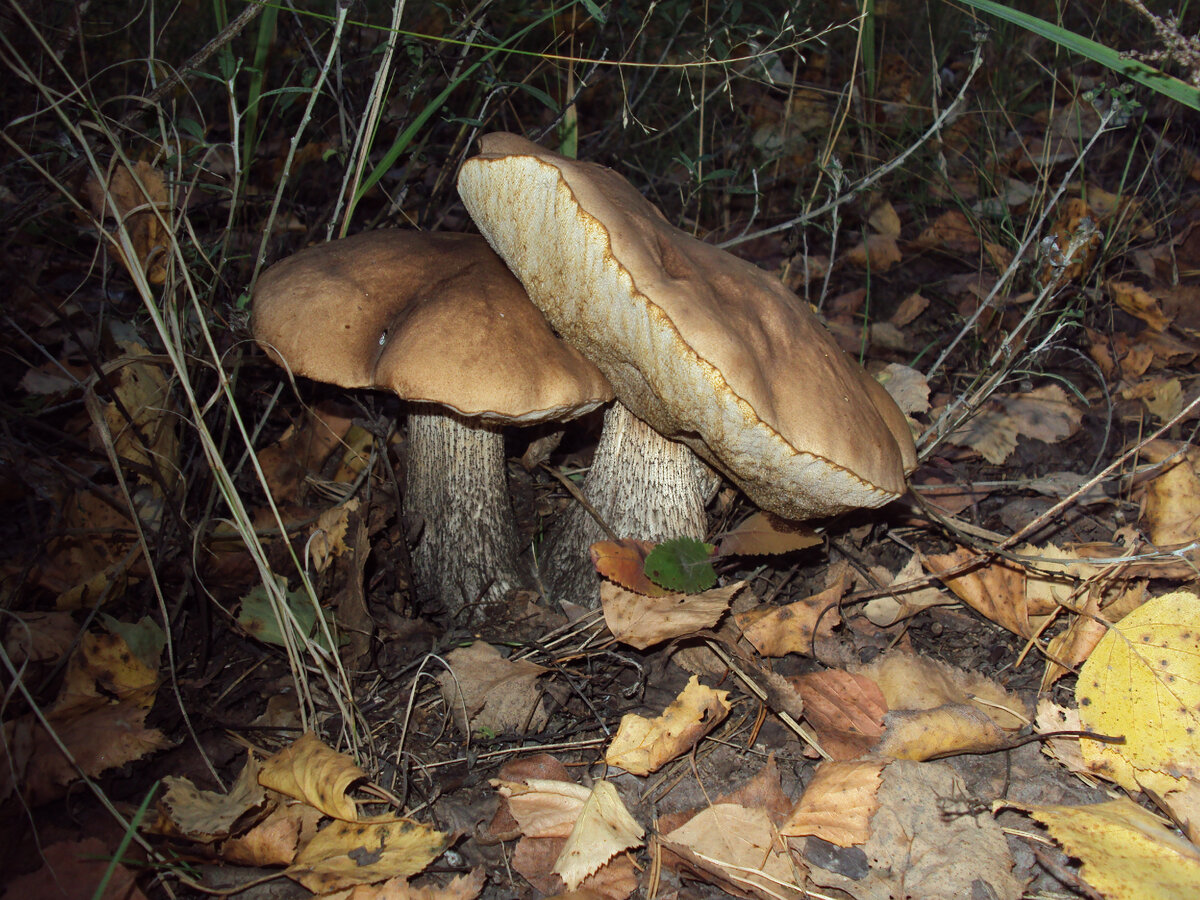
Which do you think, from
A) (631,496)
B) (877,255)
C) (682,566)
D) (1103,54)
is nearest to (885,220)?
(877,255)

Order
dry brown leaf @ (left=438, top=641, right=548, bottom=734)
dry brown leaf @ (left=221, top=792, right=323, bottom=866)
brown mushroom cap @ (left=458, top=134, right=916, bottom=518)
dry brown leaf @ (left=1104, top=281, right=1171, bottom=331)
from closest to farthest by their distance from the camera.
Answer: brown mushroom cap @ (left=458, top=134, right=916, bottom=518) < dry brown leaf @ (left=221, top=792, right=323, bottom=866) < dry brown leaf @ (left=438, top=641, right=548, bottom=734) < dry brown leaf @ (left=1104, top=281, right=1171, bottom=331)

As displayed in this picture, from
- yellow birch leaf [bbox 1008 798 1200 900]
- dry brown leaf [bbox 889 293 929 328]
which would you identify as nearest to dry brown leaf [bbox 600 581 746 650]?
yellow birch leaf [bbox 1008 798 1200 900]

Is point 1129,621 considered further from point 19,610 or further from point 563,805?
point 19,610

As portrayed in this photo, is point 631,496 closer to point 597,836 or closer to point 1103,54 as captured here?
point 597,836

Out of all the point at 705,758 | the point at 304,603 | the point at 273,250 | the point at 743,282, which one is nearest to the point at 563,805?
the point at 705,758

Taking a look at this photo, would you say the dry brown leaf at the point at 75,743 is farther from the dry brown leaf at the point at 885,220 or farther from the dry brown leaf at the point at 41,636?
the dry brown leaf at the point at 885,220

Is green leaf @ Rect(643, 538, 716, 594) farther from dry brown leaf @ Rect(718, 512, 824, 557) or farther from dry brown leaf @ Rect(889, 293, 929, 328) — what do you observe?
dry brown leaf @ Rect(889, 293, 929, 328)
